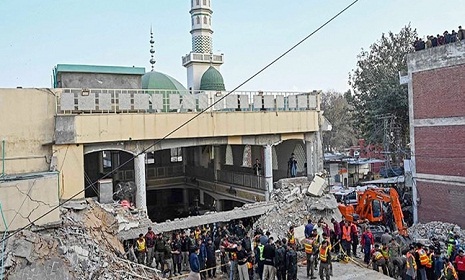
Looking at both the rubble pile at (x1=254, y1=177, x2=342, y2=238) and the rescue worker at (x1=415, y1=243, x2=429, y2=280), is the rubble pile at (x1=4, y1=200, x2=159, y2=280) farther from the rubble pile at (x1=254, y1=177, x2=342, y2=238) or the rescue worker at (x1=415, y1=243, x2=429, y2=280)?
the rescue worker at (x1=415, y1=243, x2=429, y2=280)

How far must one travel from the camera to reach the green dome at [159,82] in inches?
1225

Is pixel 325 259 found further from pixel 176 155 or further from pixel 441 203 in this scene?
pixel 176 155

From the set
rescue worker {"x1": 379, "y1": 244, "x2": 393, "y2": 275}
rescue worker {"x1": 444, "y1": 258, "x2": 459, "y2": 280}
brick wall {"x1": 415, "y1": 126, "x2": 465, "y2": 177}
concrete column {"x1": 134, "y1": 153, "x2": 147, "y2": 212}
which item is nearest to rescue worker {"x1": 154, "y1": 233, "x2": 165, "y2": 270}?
concrete column {"x1": 134, "y1": 153, "x2": 147, "y2": 212}

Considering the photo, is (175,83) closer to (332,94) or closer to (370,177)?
(370,177)

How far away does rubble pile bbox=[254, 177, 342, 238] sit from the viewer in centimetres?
1627

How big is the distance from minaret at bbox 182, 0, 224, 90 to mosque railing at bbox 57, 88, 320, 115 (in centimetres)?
2021

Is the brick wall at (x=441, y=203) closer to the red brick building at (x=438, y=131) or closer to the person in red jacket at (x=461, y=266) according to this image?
the red brick building at (x=438, y=131)

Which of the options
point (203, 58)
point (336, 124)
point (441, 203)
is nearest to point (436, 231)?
point (441, 203)

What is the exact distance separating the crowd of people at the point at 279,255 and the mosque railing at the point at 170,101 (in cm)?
551

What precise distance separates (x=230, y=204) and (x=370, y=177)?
14.0 metres

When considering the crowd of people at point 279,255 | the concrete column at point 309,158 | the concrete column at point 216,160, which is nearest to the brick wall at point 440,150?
the concrete column at point 309,158

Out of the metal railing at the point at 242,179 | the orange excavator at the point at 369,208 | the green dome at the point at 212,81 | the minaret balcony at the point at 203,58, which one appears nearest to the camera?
the orange excavator at the point at 369,208

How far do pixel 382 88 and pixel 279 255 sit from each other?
22658 mm

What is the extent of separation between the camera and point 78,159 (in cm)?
1725
